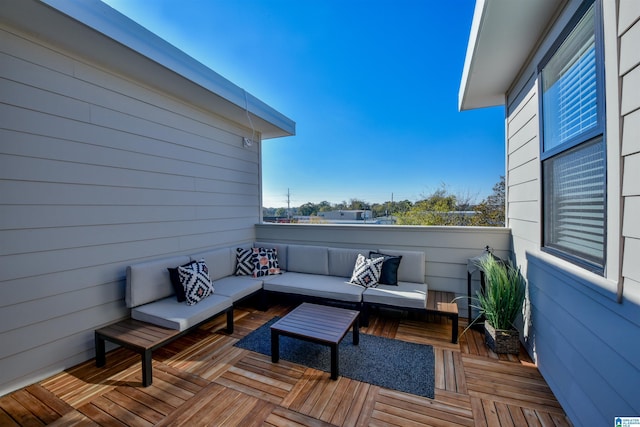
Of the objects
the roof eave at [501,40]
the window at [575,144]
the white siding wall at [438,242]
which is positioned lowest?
the white siding wall at [438,242]

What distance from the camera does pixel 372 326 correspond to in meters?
3.16

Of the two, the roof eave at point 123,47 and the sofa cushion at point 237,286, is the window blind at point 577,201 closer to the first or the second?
the sofa cushion at point 237,286

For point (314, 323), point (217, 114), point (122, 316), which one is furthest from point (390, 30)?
point (122, 316)

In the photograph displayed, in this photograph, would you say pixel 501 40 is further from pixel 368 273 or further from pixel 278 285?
pixel 278 285

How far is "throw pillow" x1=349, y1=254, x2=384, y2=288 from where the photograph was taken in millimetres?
3335

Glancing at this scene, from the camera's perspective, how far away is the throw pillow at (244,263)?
3891 millimetres

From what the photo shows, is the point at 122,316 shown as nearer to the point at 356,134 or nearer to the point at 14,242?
the point at 14,242

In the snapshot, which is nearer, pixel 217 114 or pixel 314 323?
pixel 314 323

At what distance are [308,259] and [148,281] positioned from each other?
2058 mm

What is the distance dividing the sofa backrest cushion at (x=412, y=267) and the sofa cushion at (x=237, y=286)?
6.34 feet

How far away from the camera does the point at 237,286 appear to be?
3.36 meters

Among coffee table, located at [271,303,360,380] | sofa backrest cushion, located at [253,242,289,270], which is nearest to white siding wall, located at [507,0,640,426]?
coffee table, located at [271,303,360,380]

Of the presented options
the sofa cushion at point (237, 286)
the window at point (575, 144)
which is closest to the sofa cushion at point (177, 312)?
the sofa cushion at point (237, 286)

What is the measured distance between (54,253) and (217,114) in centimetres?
257
